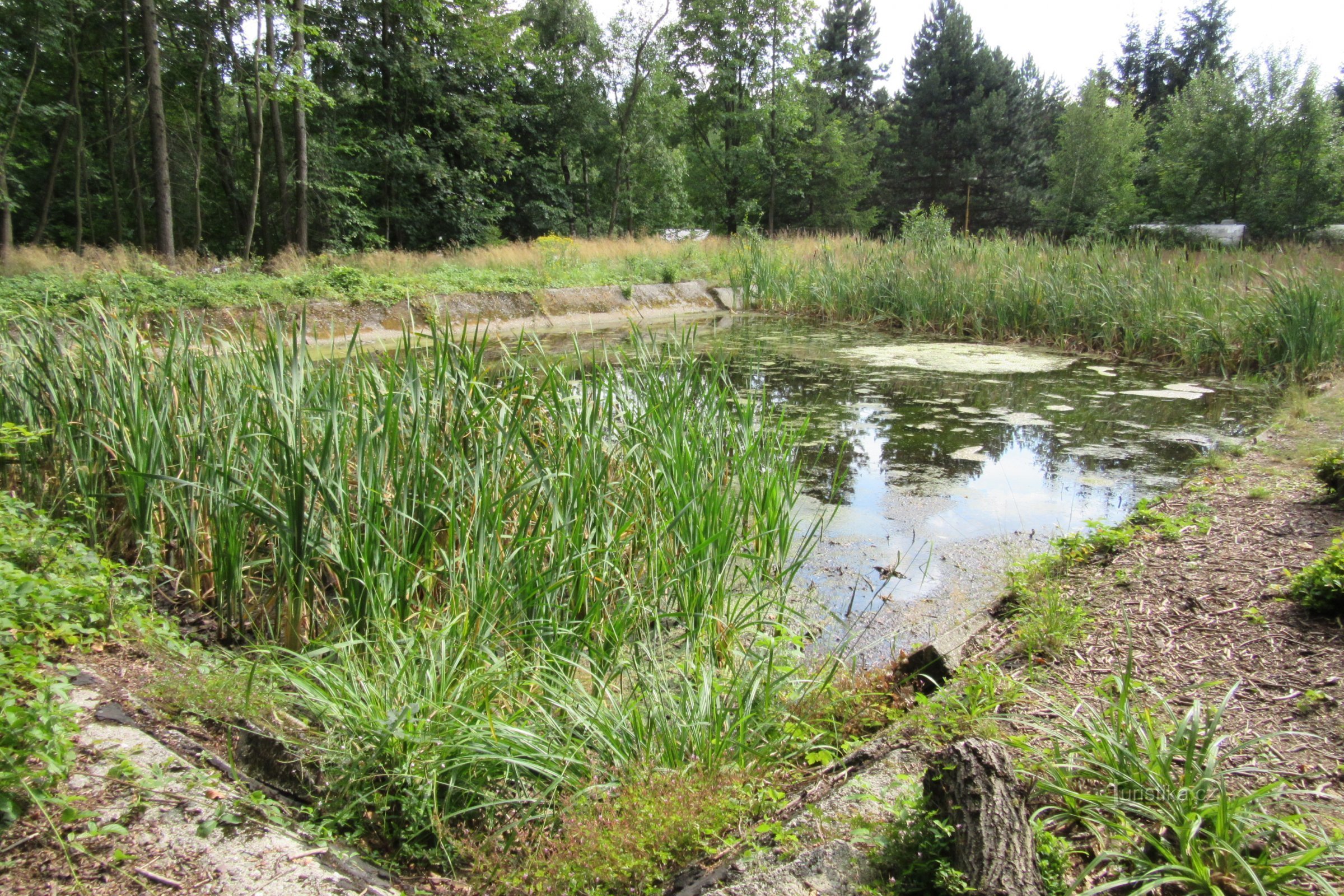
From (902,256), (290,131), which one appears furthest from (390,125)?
(902,256)

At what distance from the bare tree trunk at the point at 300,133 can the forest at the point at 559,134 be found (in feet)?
0.26

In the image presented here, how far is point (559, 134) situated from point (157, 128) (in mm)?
14819

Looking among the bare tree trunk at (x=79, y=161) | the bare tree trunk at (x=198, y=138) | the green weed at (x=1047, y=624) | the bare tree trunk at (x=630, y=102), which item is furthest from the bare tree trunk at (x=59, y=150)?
the green weed at (x=1047, y=624)

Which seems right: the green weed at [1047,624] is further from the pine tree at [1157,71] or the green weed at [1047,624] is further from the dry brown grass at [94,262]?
the pine tree at [1157,71]

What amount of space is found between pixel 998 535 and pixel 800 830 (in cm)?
246

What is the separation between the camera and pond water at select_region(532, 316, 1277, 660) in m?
3.08

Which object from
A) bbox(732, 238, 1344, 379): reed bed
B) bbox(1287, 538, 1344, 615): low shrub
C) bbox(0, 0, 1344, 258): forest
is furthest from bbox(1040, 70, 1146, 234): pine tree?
bbox(1287, 538, 1344, 615): low shrub

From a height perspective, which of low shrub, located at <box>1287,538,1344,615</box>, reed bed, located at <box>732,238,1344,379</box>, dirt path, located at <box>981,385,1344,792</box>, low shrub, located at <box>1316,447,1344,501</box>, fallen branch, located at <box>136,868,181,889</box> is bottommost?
fallen branch, located at <box>136,868,181,889</box>

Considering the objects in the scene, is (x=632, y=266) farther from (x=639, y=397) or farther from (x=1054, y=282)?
(x=639, y=397)

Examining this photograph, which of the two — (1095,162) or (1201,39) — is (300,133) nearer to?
(1095,162)

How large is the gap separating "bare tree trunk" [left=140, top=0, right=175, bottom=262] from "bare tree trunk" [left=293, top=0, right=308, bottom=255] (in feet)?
6.19

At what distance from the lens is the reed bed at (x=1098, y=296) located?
6.49m

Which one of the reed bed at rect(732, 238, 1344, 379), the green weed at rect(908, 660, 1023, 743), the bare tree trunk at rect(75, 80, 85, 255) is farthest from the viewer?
the bare tree trunk at rect(75, 80, 85, 255)

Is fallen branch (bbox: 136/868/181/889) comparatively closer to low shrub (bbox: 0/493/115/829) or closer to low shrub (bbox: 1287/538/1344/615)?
low shrub (bbox: 0/493/115/829)
